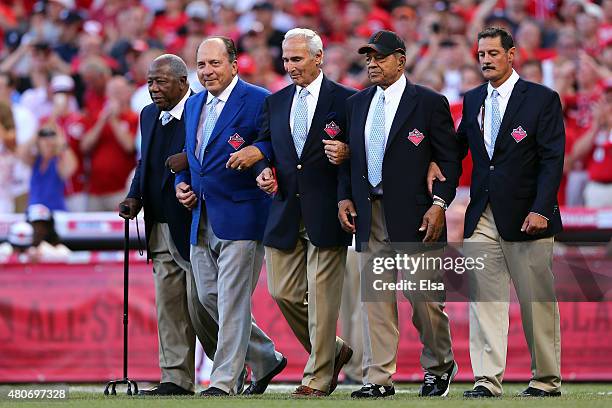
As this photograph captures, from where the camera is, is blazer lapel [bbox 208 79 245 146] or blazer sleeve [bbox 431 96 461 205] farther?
blazer lapel [bbox 208 79 245 146]

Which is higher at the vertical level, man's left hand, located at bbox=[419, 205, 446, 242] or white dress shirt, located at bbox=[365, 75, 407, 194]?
white dress shirt, located at bbox=[365, 75, 407, 194]

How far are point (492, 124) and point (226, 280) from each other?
7.12 feet

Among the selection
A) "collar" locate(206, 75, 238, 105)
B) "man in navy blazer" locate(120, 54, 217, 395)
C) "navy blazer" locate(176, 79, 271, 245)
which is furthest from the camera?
"man in navy blazer" locate(120, 54, 217, 395)

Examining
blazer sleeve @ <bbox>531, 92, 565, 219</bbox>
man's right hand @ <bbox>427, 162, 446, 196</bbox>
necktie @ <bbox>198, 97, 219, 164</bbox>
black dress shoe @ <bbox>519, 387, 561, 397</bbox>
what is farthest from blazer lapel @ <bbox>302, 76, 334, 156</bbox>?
black dress shoe @ <bbox>519, 387, 561, 397</bbox>

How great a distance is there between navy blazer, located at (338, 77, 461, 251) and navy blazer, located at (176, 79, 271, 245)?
713 millimetres

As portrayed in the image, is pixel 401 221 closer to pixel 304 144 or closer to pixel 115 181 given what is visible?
pixel 304 144

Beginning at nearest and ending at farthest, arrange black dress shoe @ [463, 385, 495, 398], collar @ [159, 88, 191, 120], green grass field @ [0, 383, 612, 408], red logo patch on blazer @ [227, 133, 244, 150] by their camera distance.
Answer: green grass field @ [0, 383, 612, 408] → black dress shoe @ [463, 385, 495, 398] → red logo patch on blazer @ [227, 133, 244, 150] → collar @ [159, 88, 191, 120]

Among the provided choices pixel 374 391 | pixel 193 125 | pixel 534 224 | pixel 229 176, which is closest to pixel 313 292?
pixel 374 391

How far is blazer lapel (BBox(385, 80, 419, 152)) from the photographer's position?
9.77m

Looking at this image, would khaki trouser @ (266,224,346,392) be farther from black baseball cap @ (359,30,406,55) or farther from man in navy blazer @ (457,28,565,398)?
black baseball cap @ (359,30,406,55)

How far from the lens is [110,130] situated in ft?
53.7

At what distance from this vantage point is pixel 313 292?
32.6 ft

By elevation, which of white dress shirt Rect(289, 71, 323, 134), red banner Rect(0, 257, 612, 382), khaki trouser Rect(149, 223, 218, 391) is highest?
white dress shirt Rect(289, 71, 323, 134)

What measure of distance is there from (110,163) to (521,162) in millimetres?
7635
